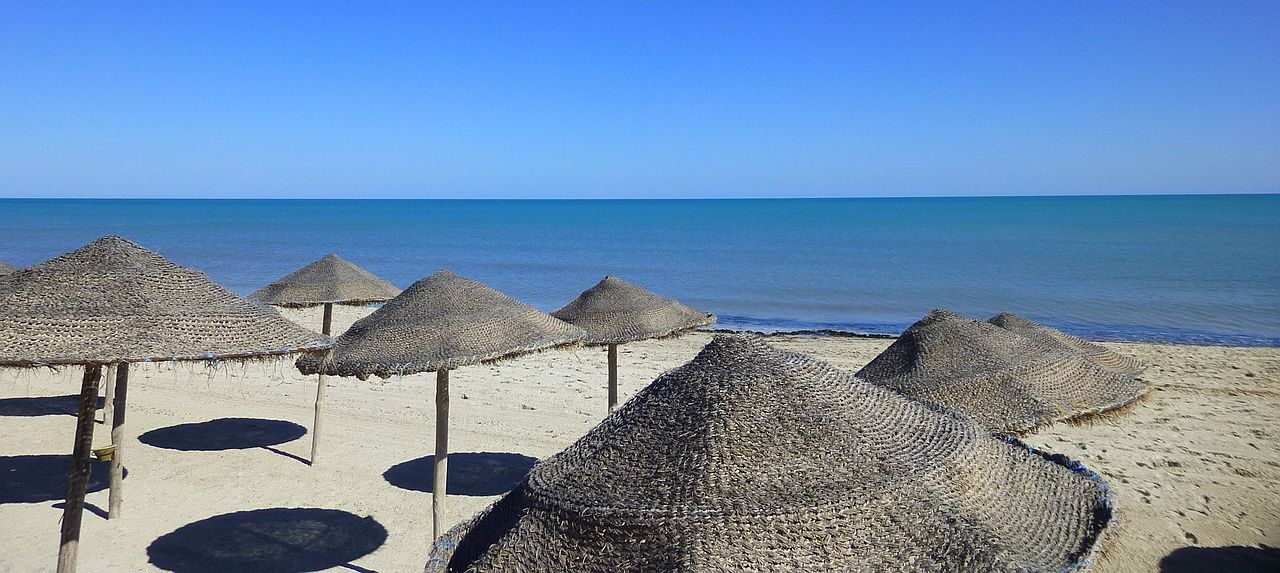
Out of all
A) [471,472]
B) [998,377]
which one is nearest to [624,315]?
[471,472]

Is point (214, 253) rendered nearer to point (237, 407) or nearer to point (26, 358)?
point (237, 407)

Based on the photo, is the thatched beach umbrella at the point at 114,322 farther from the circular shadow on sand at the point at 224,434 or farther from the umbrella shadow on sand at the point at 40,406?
the umbrella shadow on sand at the point at 40,406

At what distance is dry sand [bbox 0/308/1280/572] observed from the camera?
7223mm

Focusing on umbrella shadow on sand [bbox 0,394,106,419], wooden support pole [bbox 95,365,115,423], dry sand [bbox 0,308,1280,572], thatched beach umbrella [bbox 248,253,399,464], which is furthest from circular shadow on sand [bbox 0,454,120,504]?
thatched beach umbrella [bbox 248,253,399,464]

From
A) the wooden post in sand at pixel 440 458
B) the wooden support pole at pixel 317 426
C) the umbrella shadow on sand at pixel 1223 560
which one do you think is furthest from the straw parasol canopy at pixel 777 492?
the wooden support pole at pixel 317 426

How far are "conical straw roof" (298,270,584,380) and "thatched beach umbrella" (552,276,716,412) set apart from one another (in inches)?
78.3

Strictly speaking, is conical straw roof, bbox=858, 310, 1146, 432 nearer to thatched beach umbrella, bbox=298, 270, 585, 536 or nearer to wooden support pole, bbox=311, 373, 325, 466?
thatched beach umbrella, bbox=298, 270, 585, 536

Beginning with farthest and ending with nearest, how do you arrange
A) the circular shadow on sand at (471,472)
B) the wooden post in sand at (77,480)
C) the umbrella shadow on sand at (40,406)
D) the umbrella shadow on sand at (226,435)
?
the umbrella shadow on sand at (40,406) → the umbrella shadow on sand at (226,435) → the circular shadow on sand at (471,472) → the wooden post in sand at (77,480)

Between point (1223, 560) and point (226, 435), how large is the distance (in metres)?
10.4

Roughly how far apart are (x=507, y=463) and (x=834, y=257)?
42.8 m

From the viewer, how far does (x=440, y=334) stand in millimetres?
6664

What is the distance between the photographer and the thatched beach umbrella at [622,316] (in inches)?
372

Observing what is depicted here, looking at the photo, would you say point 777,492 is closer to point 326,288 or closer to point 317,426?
point 317,426

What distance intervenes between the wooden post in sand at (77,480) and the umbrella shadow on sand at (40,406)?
20.3ft
